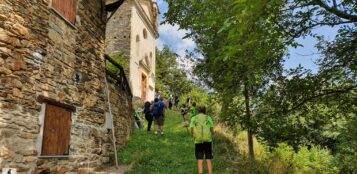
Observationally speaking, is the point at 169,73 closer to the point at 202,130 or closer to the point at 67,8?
the point at 67,8

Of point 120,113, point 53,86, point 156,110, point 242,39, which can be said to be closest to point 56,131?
point 53,86

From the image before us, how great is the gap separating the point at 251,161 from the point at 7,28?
6.99 m

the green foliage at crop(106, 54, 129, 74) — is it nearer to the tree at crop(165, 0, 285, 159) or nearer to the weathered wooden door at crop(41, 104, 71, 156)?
the tree at crop(165, 0, 285, 159)

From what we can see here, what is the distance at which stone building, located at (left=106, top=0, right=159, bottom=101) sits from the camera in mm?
22578

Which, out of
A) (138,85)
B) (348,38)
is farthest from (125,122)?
(138,85)

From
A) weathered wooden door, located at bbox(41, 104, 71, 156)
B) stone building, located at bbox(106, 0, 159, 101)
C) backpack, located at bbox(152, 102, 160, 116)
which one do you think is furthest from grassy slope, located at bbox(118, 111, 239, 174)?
stone building, located at bbox(106, 0, 159, 101)

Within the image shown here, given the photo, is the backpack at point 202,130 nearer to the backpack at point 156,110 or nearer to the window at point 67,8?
the window at point 67,8

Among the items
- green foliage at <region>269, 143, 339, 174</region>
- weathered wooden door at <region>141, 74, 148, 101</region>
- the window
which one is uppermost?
weathered wooden door at <region>141, 74, 148, 101</region>

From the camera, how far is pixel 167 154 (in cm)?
1045

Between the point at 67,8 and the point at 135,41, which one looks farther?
the point at 135,41

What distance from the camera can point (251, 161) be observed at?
9102 millimetres

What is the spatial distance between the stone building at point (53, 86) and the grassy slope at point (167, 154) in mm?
1114

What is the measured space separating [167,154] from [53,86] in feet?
15.5

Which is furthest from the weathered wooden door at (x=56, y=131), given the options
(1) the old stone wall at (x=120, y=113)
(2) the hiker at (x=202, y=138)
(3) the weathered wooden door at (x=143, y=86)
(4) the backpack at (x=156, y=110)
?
(3) the weathered wooden door at (x=143, y=86)
